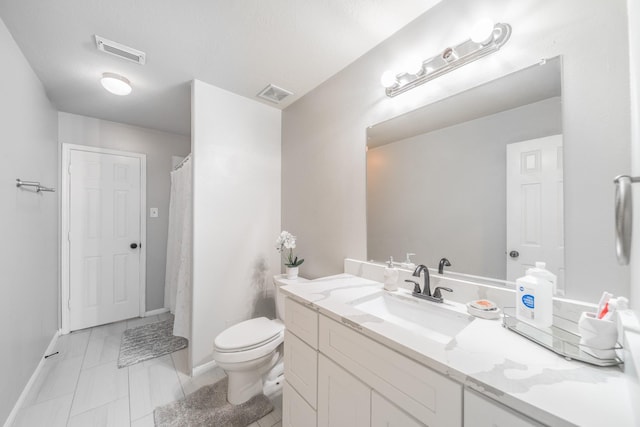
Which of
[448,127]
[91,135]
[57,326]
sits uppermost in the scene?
[91,135]

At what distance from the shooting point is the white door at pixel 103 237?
102 inches

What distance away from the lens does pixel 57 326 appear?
2422 mm

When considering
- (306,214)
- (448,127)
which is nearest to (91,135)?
(306,214)

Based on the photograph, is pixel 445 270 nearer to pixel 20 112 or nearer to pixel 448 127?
pixel 448 127

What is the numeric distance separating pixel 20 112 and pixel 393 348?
263cm

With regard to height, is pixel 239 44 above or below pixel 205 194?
above

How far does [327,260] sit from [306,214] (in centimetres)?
46

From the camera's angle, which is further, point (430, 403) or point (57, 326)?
point (57, 326)

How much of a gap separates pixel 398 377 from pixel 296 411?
701 mm

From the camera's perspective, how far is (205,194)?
6.45 feet

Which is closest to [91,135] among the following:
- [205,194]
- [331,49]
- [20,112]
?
[20,112]

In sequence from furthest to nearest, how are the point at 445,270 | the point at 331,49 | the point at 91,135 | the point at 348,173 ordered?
the point at 91,135, the point at 348,173, the point at 331,49, the point at 445,270

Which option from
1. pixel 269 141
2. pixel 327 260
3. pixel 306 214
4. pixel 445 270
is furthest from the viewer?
pixel 269 141

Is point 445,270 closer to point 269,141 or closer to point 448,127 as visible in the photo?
point 448,127
